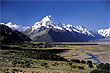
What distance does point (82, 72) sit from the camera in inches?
1077

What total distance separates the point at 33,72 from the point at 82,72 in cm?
820

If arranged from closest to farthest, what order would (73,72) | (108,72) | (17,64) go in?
1. (108,72)
2. (73,72)
3. (17,64)

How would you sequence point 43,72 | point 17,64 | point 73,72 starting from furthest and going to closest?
point 17,64 → point 73,72 → point 43,72

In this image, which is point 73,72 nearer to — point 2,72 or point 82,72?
point 82,72

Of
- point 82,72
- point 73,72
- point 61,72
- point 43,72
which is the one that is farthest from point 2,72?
point 82,72

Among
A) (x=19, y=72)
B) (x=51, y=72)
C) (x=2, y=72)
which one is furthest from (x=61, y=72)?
(x=2, y=72)

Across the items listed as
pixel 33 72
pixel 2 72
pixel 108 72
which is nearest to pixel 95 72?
pixel 108 72

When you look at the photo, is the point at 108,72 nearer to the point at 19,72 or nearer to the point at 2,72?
the point at 19,72

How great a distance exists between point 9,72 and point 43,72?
4.77m

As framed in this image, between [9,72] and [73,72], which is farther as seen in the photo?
[73,72]

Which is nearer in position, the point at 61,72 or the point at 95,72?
the point at 95,72

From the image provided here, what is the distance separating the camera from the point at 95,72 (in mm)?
23812

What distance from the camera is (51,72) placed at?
24.9 metres

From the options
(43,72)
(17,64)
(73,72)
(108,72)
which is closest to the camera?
(108,72)
